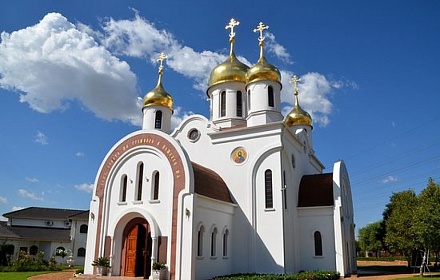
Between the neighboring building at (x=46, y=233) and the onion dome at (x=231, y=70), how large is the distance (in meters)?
23.2

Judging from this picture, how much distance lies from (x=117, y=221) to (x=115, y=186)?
1939mm

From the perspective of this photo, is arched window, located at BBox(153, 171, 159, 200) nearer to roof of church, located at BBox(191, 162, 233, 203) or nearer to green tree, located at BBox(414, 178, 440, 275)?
roof of church, located at BBox(191, 162, 233, 203)

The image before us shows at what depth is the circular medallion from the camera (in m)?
20.2

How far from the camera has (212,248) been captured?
17.5m

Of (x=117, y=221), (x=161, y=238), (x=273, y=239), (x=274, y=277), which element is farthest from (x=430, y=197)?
(x=117, y=221)

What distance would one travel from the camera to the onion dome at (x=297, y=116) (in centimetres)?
3006

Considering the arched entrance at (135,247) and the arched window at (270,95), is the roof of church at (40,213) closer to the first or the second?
the arched entrance at (135,247)

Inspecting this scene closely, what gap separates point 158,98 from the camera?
24.8 meters

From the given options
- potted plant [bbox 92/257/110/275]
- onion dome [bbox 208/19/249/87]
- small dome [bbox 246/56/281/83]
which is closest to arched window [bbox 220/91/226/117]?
onion dome [bbox 208/19/249/87]

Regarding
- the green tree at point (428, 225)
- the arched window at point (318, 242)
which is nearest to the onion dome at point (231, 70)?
the arched window at point (318, 242)

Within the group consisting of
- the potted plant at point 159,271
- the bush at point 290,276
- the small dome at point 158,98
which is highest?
the small dome at point 158,98

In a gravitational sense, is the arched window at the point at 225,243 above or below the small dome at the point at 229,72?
below

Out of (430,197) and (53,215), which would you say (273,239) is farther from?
(53,215)

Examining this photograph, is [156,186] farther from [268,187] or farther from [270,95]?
[270,95]
